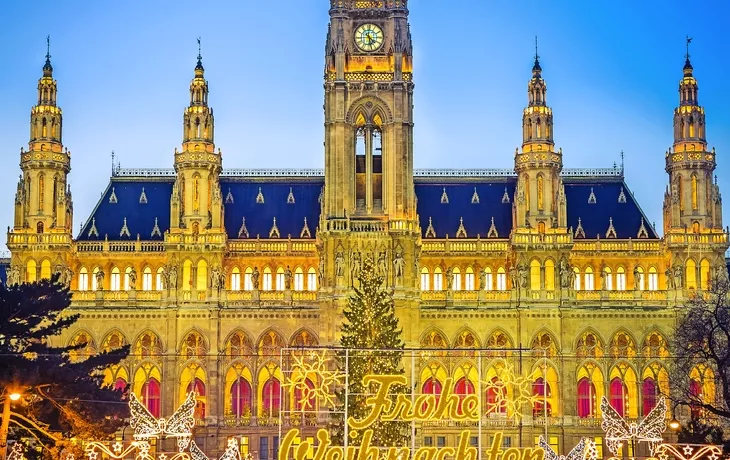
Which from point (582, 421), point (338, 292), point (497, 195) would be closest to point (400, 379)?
point (338, 292)

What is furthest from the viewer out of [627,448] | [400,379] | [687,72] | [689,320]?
[687,72]

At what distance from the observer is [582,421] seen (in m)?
112

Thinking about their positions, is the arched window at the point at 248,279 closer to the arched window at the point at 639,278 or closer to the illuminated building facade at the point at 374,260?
the illuminated building facade at the point at 374,260

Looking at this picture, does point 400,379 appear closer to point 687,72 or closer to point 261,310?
point 261,310

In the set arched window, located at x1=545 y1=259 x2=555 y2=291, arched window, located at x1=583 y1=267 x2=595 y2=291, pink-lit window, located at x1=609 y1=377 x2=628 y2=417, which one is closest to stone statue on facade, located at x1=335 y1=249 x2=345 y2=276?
arched window, located at x1=545 y1=259 x2=555 y2=291

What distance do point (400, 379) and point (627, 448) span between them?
48377 millimetres

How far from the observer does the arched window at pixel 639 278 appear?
115 meters

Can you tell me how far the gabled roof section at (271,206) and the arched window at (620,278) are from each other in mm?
25529

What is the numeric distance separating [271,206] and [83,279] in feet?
55.7

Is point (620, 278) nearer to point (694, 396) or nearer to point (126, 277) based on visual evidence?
point (694, 396)

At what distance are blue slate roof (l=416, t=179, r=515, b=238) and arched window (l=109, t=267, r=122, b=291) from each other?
25.5 metres

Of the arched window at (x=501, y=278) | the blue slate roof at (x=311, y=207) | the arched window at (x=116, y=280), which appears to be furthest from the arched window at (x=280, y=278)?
the arched window at (x=501, y=278)

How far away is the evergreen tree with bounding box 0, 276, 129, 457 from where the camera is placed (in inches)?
2640

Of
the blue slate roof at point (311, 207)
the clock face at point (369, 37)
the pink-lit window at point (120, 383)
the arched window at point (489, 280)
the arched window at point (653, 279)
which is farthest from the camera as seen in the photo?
the blue slate roof at point (311, 207)
